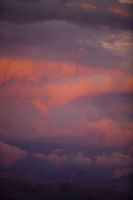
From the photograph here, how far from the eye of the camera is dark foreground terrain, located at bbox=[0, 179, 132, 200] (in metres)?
4.90

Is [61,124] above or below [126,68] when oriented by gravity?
below

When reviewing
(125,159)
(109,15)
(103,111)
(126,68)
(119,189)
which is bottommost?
(119,189)

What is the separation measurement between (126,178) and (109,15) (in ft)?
5.58

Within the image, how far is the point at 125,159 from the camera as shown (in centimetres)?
496

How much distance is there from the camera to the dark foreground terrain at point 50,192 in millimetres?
4898

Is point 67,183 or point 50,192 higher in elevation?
point 67,183

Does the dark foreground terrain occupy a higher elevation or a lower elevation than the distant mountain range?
lower

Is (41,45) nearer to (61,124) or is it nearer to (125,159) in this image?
(61,124)

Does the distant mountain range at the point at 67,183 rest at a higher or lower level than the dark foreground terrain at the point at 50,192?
higher

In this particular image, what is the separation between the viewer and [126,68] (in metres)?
5.02

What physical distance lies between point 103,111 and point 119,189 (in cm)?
81

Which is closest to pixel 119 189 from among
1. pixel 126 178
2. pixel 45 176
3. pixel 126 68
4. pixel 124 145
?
pixel 126 178

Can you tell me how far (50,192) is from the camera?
4906mm

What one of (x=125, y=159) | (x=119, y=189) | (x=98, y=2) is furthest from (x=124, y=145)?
(x=98, y=2)
